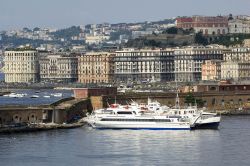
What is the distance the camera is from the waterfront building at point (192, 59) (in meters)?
118

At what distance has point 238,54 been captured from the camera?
112812 millimetres

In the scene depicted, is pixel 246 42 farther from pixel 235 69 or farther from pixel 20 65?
pixel 20 65

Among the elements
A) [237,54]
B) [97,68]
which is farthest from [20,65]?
[237,54]

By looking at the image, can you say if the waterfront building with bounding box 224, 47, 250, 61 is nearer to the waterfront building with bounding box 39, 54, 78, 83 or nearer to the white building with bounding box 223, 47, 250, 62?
the white building with bounding box 223, 47, 250, 62

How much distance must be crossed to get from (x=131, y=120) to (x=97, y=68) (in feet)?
216

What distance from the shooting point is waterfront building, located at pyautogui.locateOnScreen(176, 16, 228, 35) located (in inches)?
5448

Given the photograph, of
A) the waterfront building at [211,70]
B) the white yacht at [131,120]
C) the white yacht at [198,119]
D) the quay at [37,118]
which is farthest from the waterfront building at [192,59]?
the white yacht at [198,119]

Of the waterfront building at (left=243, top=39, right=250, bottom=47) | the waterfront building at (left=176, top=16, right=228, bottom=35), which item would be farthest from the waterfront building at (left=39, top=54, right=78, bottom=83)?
the waterfront building at (left=243, top=39, right=250, bottom=47)

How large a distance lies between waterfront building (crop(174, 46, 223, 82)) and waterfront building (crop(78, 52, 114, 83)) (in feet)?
20.8

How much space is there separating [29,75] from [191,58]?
745 inches

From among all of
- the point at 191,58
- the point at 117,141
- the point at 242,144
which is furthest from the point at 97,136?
the point at 191,58

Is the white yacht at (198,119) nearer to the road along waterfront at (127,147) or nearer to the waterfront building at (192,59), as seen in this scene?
the road along waterfront at (127,147)

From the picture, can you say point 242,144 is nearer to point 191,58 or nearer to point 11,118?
point 11,118

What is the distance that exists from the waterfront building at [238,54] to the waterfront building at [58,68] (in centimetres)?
1918
